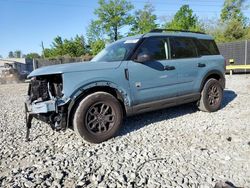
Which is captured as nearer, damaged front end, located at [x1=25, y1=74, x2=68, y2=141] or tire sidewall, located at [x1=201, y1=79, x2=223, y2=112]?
damaged front end, located at [x1=25, y1=74, x2=68, y2=141]

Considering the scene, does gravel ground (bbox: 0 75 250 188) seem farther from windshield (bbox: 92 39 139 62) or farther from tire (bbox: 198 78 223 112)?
windshield (bbox: 92 39 139 62)

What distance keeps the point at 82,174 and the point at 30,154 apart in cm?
115

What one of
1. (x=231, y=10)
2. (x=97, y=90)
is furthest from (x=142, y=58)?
(x=231, y=10)

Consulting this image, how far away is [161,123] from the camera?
4824mm

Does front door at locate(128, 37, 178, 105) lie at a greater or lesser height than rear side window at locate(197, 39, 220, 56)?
lesser

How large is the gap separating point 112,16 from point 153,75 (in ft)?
127

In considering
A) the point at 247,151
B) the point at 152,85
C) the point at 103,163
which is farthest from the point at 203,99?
the point at 103,163

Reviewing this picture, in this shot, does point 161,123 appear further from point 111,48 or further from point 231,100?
point 231,100

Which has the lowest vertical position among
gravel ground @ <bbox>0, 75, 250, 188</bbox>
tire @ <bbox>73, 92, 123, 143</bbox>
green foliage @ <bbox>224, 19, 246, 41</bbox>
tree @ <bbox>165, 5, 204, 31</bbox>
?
gravel ground @ <bbox>0, 75, 250, 188</bbox>

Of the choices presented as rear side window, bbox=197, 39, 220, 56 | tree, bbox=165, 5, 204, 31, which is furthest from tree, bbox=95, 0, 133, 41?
rear side window, bbox=197, 39, 220, 56

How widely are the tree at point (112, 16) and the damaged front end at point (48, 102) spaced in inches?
1491

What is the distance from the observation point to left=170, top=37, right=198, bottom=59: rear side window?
4.85 meters

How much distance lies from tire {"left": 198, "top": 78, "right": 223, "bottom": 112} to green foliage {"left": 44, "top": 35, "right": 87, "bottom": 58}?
34.9m

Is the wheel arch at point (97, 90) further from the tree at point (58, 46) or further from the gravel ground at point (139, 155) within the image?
the tree at point (58, 46)
